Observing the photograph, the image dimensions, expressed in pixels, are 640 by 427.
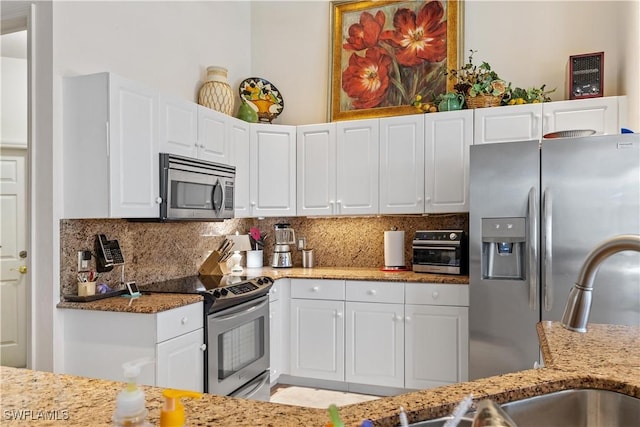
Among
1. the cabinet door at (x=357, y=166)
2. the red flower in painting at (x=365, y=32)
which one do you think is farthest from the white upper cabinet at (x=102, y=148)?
the red flower in painting at (x=365, y=32)

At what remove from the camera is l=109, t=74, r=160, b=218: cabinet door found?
2.47 metres

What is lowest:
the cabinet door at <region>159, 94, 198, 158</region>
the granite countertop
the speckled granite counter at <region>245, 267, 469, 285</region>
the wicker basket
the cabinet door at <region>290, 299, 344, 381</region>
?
the cabinet door at <region>290, 299, 344, 381</region>

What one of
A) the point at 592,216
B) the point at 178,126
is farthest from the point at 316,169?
the point at 592,216

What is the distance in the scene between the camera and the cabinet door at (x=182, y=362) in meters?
2.32

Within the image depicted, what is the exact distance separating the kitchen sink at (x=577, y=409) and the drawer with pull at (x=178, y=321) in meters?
1.81

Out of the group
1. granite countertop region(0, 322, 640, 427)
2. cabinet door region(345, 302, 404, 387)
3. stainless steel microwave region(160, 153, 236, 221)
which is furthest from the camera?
cabinet door region(345, 302, 404, 387)

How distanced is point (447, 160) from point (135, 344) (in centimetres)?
258

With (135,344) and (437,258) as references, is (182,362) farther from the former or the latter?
(437,258)

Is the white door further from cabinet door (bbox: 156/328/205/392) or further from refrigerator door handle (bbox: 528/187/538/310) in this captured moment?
refrigerator door handle (bbox: 528/187/538/310)

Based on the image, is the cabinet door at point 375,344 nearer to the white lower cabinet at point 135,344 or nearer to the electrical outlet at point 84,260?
the white lower cabinet at point 135,344

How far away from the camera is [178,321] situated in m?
2.43

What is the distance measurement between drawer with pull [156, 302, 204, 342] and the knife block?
102 cm

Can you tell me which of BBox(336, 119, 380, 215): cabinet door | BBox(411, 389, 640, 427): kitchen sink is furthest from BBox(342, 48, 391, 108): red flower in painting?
BBox(411, 389, 640, 427): kitchen sink

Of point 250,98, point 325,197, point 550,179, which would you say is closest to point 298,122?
point 250,98
